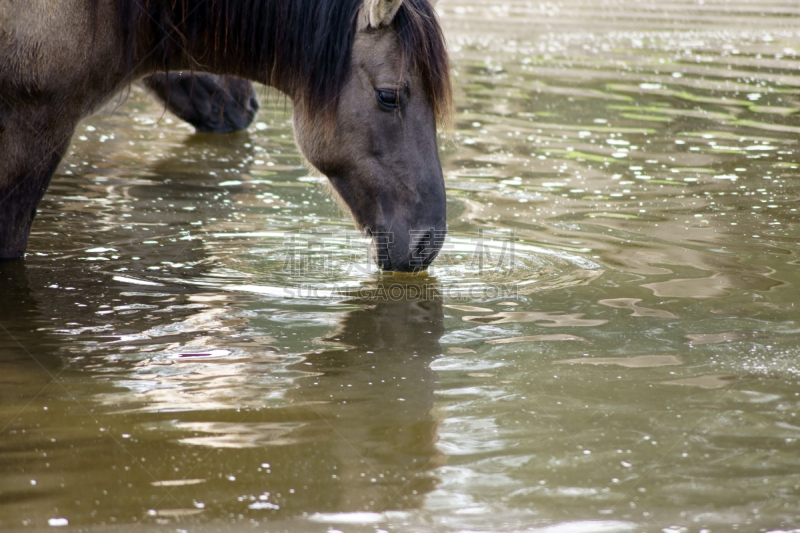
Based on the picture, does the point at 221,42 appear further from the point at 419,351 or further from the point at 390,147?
the point at 419,351

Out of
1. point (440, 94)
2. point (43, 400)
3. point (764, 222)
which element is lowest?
point (43, 400)

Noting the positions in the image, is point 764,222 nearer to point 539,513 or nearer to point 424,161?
point 424,161

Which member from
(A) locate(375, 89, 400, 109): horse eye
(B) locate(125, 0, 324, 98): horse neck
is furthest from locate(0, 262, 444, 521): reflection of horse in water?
(B) locate(125, 0, 324, 98): horse neck

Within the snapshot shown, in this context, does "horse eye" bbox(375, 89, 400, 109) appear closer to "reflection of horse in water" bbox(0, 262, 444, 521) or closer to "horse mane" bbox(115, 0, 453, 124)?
"horse mane" bbox(115, 0, 453, 124)

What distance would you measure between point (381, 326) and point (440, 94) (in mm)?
1307

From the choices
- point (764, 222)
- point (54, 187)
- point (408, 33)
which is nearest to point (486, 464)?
point (408, 33)

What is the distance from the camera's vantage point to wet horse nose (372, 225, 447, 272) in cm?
450

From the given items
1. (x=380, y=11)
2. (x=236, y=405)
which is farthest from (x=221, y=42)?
(x=236, y=405)

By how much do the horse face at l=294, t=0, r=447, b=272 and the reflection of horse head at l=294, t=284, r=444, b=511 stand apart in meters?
0.37

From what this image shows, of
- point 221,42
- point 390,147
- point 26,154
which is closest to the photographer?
point 26,154

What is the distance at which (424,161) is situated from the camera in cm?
450

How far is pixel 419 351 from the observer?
375cm

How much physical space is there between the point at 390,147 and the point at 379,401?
1.75 m

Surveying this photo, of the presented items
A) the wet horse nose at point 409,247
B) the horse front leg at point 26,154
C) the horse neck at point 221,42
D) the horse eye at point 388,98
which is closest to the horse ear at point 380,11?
the horse eye at point 388,98
